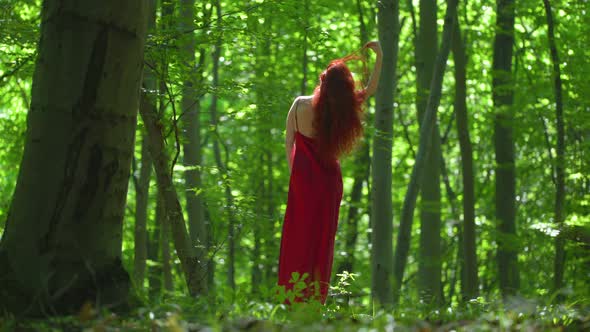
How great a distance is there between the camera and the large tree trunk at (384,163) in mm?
6445

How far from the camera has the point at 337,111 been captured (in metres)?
4.92

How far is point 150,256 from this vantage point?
48.8 ft

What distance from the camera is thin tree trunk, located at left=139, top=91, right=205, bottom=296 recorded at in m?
5.04

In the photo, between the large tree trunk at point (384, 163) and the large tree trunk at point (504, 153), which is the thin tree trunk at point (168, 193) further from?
Result: the large tree trunk at point (504, 153)

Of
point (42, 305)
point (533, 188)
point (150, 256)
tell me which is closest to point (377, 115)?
point (42, 305)

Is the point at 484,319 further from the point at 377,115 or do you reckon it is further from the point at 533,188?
the point at 533,188

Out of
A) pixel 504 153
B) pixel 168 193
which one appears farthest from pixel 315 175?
pixel 504 153

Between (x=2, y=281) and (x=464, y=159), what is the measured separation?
684 centimetres

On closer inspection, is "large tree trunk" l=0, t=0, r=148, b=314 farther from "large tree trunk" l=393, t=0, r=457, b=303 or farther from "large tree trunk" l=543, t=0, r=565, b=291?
"large tree trunk" l=543, t=0, r=565, b=291

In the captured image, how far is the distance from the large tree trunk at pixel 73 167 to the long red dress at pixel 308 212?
213 cm

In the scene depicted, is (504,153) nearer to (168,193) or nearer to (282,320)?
(168,193)

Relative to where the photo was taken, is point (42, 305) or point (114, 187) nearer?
point (42, 305)

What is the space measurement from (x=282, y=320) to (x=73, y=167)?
1.09 meters

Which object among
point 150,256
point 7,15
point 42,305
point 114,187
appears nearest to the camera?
point 42,305
